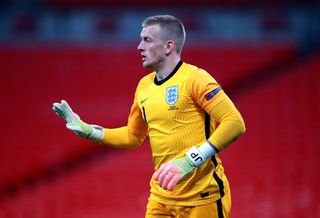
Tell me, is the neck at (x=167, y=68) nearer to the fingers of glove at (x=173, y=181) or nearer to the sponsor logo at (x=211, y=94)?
the sponsor logo at (x=211, y=94)

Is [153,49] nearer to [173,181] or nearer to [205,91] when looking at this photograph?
[205,91]

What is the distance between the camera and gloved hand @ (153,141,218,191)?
314 cm

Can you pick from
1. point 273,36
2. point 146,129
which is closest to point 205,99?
point 146,129

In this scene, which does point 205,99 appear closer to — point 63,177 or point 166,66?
point 166,66

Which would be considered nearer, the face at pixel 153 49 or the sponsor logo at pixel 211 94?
the sponsor logo at pixel 211 94

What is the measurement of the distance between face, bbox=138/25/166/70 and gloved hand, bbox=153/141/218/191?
56 cm

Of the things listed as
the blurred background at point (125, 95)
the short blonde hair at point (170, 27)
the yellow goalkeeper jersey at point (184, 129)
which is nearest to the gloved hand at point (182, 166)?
the yellow goalkeeper jersey at point (184, 129)

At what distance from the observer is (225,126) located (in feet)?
10.6

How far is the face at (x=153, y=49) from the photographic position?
3545mm

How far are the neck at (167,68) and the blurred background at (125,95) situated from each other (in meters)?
3.80

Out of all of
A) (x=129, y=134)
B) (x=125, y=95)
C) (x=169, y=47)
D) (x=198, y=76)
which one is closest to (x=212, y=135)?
(x=198, y=76)

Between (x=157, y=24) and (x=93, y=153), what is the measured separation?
→ 506cm

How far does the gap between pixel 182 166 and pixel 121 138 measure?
74 centimetres

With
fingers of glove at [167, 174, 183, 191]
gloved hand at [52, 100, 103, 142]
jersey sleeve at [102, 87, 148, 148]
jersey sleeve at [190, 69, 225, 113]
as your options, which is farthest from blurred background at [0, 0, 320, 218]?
fingers of glove at [167, 174, 183, 191]
